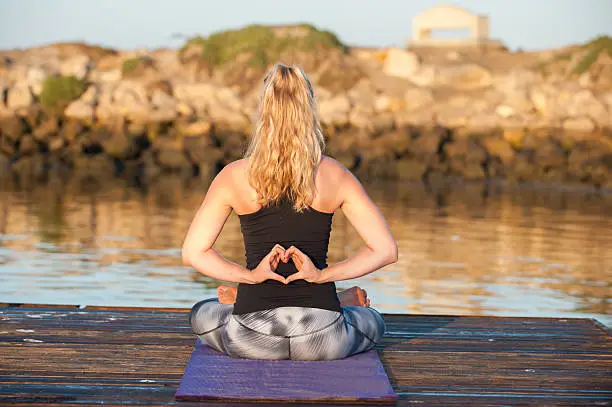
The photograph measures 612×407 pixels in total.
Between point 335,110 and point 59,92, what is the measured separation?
8.01m

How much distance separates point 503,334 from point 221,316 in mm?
1848

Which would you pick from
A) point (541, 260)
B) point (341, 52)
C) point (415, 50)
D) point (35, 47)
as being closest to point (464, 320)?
point (541, 260)

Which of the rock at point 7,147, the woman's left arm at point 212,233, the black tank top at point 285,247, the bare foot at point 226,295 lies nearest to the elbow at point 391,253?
the black tank top at point 285,247

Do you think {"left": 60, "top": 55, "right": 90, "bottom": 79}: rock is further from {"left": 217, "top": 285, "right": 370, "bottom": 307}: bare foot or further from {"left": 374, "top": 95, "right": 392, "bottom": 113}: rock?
{"left": 217, "top": 285, "right": 370, "bottom": 307}: bare foot

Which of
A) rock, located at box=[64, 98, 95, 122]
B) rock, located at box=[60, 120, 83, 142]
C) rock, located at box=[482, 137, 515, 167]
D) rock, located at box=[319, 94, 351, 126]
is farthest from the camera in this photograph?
rock, located at box=[64, 98, 95, 122]

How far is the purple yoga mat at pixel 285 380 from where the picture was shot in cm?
448

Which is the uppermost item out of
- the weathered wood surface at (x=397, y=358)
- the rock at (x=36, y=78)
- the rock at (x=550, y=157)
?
the rock at (x=36, y=78)

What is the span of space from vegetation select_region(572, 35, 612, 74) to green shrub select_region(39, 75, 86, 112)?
15.2 metres

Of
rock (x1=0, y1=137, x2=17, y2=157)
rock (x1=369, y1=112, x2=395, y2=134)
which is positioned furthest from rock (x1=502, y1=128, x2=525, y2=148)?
rock (x1=0, y1=137, x2=17, y2=157)

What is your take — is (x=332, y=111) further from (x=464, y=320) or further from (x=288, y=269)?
(x=288, y=269)

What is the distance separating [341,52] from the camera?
125ft

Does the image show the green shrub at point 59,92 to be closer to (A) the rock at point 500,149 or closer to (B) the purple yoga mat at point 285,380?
(A) the rock at point 500,149

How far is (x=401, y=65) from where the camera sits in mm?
34938

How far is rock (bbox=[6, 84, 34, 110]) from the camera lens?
3062 cm
